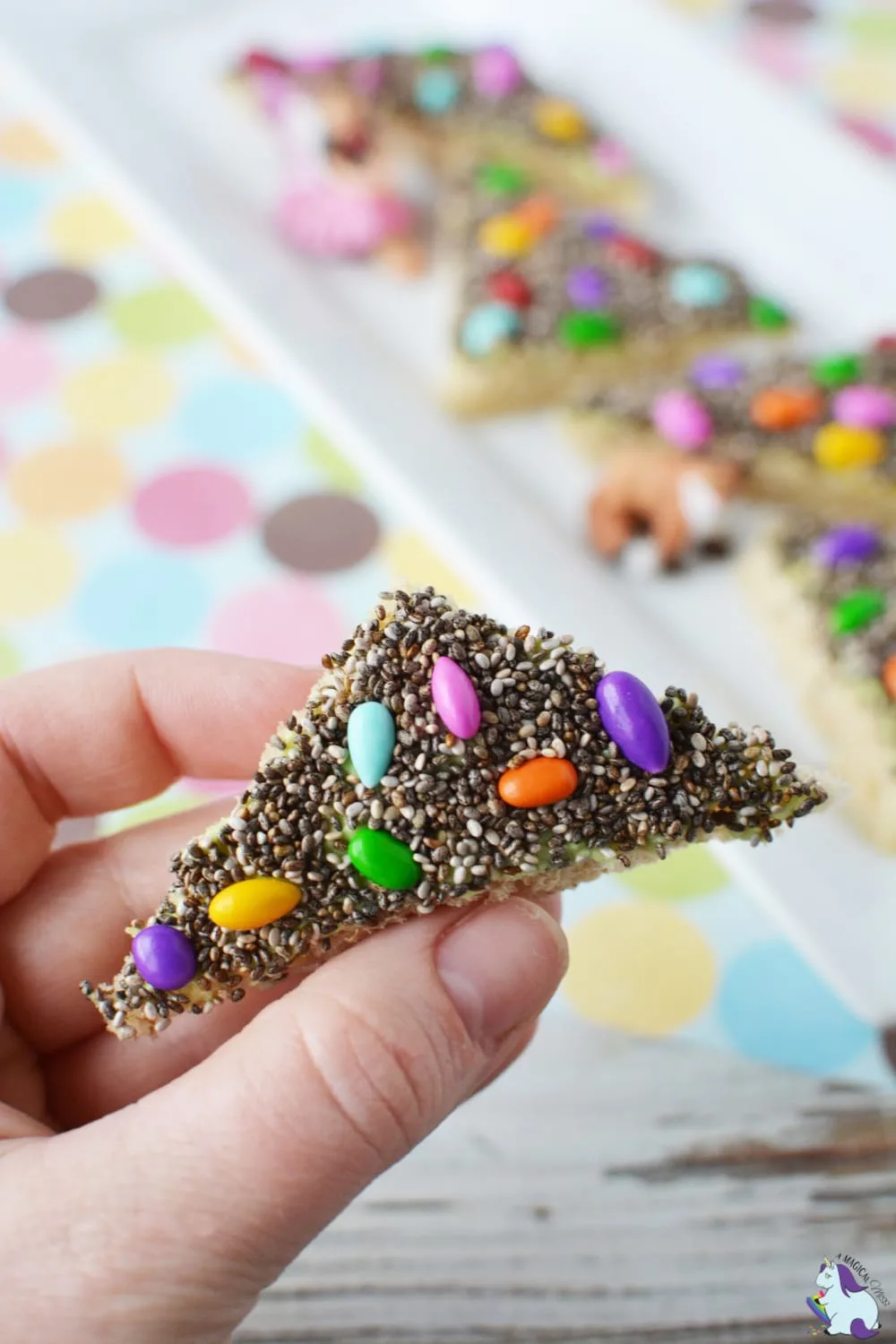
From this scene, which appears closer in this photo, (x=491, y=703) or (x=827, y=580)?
(x=491, y=703)

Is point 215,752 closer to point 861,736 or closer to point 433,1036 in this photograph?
point 433,1036

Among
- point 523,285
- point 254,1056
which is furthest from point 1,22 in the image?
point 254,1056

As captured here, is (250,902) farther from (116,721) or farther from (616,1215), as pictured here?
(616,1215)

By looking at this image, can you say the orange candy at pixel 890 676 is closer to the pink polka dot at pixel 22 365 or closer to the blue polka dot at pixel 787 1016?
the blue polka dot at pixel 787 1016

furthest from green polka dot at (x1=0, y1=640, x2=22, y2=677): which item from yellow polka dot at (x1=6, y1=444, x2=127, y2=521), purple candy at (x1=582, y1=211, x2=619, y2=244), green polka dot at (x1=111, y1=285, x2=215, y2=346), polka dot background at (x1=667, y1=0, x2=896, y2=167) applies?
polka dot background at (x1=667, y1=0, x2=896, y2=167)

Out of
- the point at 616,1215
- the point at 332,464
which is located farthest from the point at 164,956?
the point at 332,464

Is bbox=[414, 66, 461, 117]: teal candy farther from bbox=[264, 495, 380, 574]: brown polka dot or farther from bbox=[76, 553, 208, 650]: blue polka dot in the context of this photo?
bbox=[76, 553, 208, 650]: blue polka dot
